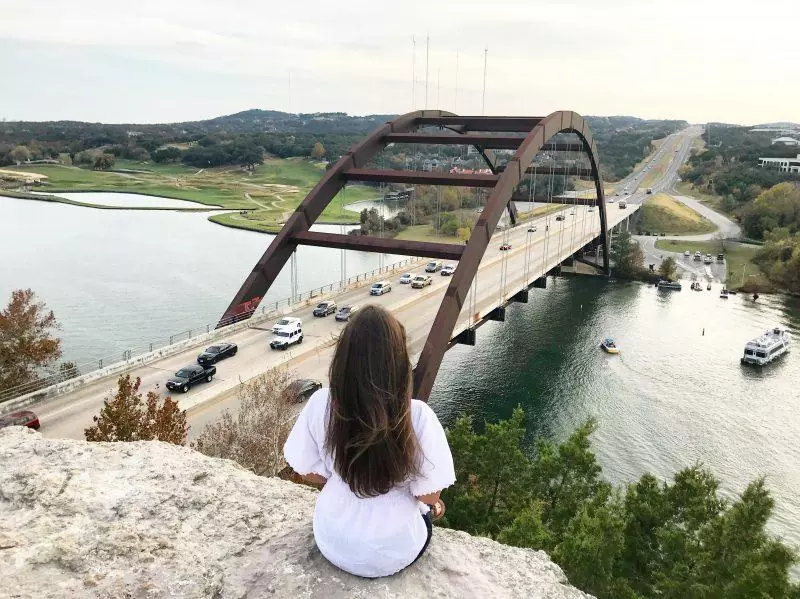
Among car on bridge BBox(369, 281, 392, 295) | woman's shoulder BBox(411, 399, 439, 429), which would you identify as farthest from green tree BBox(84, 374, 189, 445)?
car on bridge BBox(369, 281, 392, 295)

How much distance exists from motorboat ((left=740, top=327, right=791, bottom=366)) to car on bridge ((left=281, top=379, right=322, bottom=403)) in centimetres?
2619

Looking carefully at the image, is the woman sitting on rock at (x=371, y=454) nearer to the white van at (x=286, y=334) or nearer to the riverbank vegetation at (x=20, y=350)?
the riverbank vegetation at (x=20, y=350)

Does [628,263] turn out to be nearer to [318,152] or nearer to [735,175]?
[735,175]

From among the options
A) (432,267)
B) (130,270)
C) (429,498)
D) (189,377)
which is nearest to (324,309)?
(189,377)

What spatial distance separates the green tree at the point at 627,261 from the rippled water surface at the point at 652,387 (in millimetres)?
10545

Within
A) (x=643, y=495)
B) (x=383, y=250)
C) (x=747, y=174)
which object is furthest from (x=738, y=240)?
(x=643, y=495)

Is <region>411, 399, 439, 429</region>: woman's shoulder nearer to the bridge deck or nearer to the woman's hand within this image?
the woman's hand

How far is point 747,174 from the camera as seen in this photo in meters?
95.4

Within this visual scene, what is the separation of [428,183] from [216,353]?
35.5 feet

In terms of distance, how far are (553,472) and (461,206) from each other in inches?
2659

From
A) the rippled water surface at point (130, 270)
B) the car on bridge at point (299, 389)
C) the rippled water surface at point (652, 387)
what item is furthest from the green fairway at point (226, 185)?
the car on bridge at point (299, 389)

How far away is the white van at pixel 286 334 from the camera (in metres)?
23.8

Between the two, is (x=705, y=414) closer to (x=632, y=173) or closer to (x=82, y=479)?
(x=82, y=479)

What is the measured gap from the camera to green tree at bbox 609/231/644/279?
5728 cm
